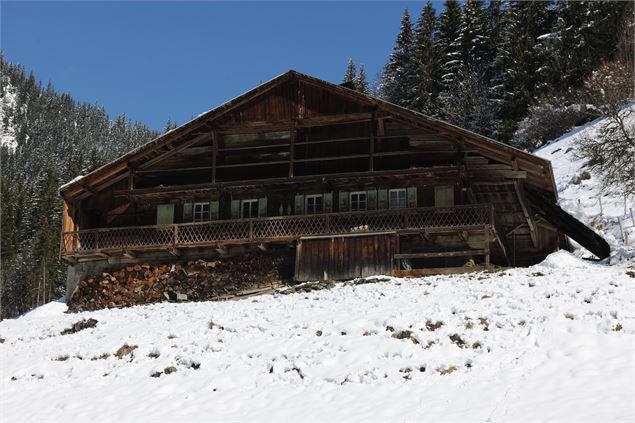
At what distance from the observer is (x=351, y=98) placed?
31.1 meters

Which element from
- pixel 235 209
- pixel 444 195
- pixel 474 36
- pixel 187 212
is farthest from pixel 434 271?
pixel 474 36

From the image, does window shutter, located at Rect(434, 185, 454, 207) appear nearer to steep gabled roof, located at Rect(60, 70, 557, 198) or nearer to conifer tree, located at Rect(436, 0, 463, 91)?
steep gabled roof, located at Rect(60, 70, 557, 198)

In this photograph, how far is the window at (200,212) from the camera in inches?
1281

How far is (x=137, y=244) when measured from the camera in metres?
31.4

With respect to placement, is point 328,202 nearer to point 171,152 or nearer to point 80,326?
point 171,152

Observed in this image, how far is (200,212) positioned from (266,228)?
386 cm

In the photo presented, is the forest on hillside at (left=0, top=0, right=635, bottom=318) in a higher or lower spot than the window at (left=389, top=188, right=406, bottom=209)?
higher

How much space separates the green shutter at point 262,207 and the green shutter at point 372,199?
4.11 metres

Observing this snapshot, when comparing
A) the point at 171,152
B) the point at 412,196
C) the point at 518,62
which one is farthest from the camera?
the point at 518,62

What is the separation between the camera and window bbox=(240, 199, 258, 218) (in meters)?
32.2

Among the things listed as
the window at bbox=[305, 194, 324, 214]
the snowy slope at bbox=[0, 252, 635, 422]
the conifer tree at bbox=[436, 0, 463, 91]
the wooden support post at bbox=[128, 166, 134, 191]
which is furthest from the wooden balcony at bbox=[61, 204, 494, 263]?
the conifer tree at bbox=[436, 0, 463, 91]

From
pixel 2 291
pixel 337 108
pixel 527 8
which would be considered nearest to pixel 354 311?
pixel 337 108

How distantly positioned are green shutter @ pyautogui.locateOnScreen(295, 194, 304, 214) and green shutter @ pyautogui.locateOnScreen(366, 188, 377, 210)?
8.52 ft

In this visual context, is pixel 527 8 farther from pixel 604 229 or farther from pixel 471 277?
pixel 471 277
